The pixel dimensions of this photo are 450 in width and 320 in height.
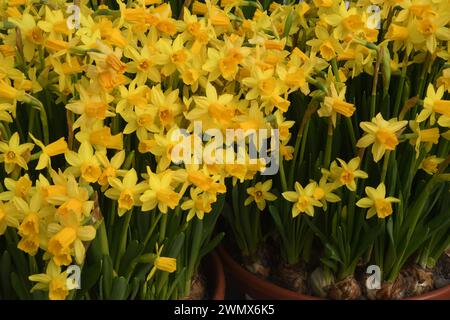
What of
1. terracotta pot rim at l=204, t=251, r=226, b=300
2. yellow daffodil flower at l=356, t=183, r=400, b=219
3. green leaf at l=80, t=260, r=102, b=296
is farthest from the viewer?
terracotta pot rim at l=204, t=251, r=226, b=300

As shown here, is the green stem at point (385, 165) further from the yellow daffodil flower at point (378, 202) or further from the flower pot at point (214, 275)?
the flower pot at point (214, 275)

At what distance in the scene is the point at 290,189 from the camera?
1.30 meters

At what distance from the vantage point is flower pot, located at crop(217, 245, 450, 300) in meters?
1.34

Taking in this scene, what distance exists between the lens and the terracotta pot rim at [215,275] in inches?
52.0

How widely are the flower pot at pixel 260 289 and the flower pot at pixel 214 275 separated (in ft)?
0.10

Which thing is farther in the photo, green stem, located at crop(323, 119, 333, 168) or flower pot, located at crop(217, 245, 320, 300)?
flower pot, located at crop(217, 245, 320, 300)

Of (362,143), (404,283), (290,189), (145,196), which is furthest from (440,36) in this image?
(145,196)

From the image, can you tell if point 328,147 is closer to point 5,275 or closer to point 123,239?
point 123,239

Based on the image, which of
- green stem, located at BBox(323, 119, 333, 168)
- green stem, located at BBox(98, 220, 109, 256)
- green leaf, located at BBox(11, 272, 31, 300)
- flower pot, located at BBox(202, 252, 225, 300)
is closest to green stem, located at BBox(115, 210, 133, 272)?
green stem, located at BBox(98, 220, 109, 256)

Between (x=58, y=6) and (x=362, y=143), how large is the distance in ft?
1.97

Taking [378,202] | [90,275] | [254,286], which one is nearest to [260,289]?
[254,286]

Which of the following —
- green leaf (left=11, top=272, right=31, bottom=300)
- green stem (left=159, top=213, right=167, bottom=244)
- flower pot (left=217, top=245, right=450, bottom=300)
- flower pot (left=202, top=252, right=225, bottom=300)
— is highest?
green stem (left=159, top=213, right=167, bottom=244)

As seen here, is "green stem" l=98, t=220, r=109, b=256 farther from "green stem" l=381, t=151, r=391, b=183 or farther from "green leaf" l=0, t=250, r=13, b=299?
"green stem" l=381, t=151, r=391, b=183
